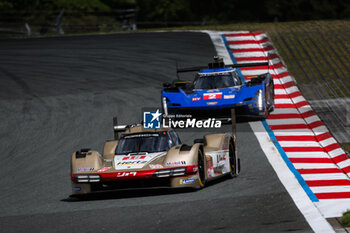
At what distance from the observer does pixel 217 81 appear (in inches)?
746

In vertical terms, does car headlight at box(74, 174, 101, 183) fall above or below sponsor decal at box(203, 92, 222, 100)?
below

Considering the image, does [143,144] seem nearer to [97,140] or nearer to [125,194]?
[125,194]

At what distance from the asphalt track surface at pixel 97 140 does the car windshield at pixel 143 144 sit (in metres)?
0.79

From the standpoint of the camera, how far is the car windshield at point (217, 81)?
18.8 meters

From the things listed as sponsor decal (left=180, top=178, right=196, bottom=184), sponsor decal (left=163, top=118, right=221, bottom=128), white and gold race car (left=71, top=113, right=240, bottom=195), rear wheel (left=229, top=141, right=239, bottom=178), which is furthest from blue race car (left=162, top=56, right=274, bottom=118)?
sponsor decal (left=180, top=178, right=196, bottom=184)

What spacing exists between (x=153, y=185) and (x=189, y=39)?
18614mm

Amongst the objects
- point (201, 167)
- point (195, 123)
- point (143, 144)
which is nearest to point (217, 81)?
point (195, 123)

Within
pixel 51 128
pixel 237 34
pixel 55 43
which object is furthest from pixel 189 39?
pixel 51 128

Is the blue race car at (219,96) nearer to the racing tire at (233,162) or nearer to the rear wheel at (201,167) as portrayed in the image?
the racing tire at (233,162)

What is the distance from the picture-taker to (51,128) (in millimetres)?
18531

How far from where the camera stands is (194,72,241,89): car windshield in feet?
61.8

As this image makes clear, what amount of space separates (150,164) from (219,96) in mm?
6517

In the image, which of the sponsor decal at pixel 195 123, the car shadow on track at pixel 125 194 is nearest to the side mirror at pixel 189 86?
the sponsor decal at pixel 195 123

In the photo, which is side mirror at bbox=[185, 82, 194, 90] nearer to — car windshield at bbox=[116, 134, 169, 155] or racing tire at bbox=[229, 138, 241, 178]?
racing tire at bbox=[229, 138, 241, 178]
